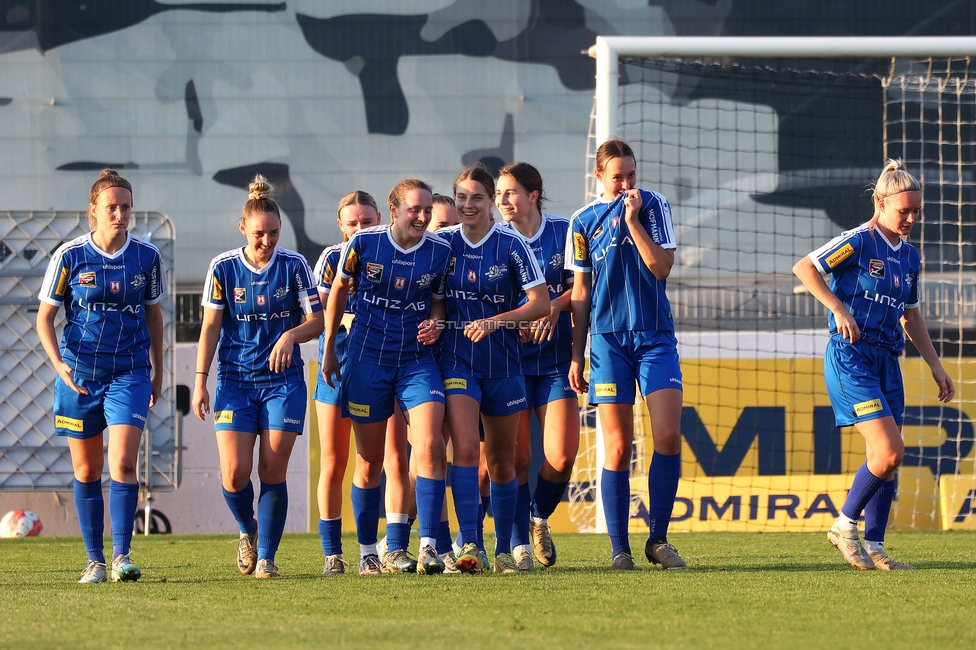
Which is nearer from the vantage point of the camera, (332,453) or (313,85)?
(332,453)

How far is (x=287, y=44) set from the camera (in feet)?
47.1

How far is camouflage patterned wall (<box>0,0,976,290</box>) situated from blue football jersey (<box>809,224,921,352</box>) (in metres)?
8.70

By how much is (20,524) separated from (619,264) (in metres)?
6.07

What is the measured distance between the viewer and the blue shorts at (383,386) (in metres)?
4.80

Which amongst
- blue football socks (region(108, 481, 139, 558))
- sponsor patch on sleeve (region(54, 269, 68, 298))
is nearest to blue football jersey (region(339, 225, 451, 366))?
blue football socks (region(108, 481, 139, 558))

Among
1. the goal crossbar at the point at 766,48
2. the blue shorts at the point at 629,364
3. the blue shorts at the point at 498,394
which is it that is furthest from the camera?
the goal crossbar at the point at 766,48

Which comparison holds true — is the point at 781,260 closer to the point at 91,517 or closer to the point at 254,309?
the point at 254,309

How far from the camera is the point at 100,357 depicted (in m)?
5.14

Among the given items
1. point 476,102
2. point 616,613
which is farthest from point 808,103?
point 616,613

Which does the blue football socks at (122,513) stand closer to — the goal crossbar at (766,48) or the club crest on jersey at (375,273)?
the club crest on jersey at (375,273)

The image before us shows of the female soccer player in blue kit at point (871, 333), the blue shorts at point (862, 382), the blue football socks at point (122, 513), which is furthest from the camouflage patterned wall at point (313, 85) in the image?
the blue football socks at point (122, 513)

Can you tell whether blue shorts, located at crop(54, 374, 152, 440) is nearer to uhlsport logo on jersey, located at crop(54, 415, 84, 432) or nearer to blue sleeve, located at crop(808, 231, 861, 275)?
uhlsport logo on jersey, located at crop(54, 415, 84, 432)

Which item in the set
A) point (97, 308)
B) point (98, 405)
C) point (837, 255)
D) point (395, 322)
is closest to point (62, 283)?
point (97, 308)

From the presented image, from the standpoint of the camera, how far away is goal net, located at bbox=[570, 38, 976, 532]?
8.68 meters
